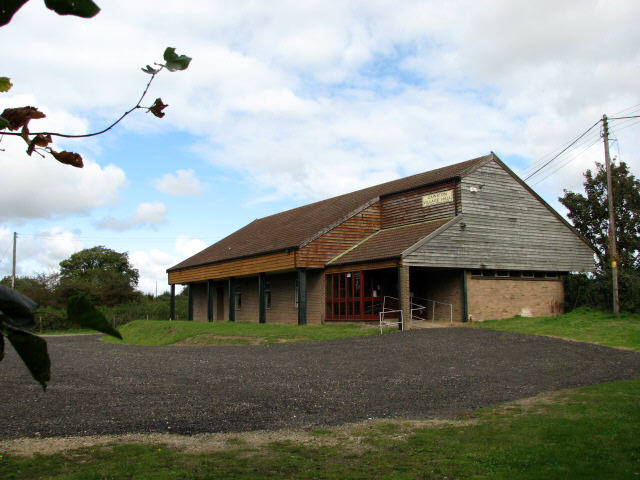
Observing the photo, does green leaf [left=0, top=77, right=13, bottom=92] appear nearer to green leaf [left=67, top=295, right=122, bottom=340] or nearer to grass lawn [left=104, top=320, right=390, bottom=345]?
green leaf [left=67, top=295, right=122, bottom=340]

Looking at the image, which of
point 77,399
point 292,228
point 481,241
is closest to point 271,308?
point 292,228

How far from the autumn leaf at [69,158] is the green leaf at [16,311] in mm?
652

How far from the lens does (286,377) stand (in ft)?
42.4

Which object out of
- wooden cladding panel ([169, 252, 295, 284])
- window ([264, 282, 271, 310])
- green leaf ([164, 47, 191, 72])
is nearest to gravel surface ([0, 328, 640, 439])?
green leaf ([164, 47, 191, 72])

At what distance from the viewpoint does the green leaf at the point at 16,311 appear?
1294 mm

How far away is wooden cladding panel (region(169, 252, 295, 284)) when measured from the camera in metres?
27.7

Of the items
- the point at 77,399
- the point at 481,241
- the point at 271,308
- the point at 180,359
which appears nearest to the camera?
the point at 77,399

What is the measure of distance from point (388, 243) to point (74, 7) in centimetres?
2461

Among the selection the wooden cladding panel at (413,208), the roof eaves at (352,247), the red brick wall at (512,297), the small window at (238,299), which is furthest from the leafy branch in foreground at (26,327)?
the small window at (238,299)

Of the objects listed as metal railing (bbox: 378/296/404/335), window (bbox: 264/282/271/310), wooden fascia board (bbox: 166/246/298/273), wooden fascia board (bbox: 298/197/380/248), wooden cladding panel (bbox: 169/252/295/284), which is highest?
wooden fascia board (bbox: 298/197/380/248)

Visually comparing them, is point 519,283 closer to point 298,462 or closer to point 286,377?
point 286,377

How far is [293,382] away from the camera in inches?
481

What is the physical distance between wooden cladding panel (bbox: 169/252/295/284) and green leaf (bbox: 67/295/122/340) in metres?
25.5

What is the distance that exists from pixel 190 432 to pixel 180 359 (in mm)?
9365
